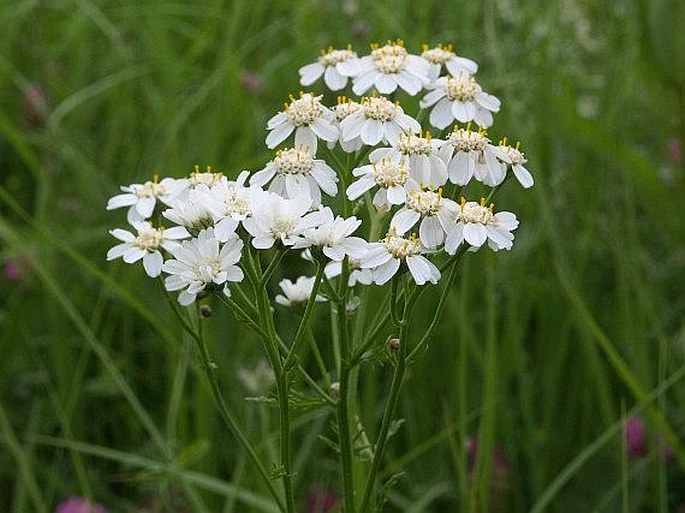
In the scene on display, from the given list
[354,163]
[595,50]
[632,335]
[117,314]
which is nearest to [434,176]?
[354,163]

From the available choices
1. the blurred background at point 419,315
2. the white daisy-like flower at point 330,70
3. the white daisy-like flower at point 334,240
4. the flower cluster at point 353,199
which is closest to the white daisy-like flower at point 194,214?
the flower cluster at point 353,199

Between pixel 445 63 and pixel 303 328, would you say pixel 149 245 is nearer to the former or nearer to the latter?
pixel 303 328

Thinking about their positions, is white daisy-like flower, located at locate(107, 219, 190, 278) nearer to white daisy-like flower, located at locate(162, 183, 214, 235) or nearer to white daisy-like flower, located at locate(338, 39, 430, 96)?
white daisy-like flower, located at locate(162, 183, 214, 235)

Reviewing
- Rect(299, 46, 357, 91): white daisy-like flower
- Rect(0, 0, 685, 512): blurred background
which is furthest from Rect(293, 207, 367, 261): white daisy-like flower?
Rect(0, 0, 685, 512): blurred background

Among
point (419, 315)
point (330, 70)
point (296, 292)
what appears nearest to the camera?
point (296, 292)

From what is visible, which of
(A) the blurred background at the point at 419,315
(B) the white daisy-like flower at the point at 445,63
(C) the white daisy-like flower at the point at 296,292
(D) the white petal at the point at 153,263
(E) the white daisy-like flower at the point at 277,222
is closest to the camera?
(E) the white daisy-like flower at the point at 277,222

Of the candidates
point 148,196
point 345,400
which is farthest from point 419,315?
point 345,400

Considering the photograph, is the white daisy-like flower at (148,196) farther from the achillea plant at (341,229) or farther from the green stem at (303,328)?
the green stem at (303,328)

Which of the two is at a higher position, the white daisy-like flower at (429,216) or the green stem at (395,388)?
the white daisy-like flower at (429,216)
